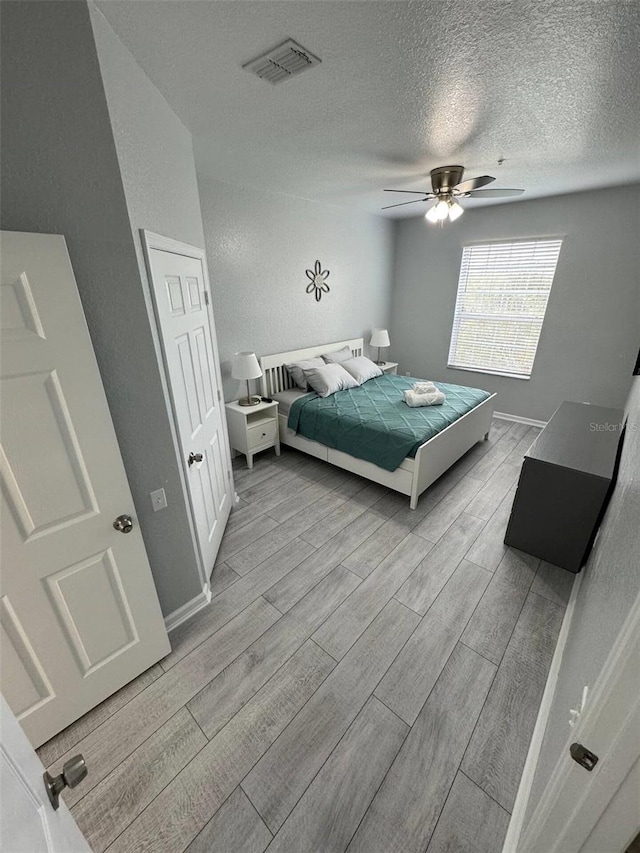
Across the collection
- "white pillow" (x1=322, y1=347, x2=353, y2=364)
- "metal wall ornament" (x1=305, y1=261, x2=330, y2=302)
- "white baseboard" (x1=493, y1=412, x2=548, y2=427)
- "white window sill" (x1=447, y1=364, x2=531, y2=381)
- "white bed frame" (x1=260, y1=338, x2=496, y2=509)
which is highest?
"metal wall ornament" (x1=305, y1=261, x2=330, y2=302)

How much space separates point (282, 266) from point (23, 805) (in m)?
3.99

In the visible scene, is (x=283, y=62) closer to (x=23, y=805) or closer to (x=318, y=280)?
(x=23, y=805)

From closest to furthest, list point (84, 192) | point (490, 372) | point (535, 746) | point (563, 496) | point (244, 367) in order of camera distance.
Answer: point (84, 192) < point (535, 746) < point (563, 496) < point (244, 367) < point (490, 372)

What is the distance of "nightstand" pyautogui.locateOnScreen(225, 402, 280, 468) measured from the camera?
3428 millimetres

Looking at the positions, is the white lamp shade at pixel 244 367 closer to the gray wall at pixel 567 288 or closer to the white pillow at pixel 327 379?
the white pillow at pixel 327 379

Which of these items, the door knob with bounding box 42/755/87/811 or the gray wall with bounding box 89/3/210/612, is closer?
the door knob with bounding box 42/755/87/811

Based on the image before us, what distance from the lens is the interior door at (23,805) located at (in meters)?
0.47

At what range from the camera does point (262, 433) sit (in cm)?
357

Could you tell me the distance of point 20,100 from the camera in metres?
Answer: 1.02

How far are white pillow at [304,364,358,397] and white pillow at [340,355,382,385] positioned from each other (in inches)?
7.7

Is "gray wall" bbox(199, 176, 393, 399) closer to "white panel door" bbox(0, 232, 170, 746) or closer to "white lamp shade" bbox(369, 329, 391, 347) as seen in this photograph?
"white lamp shade" bbox(369, 329, 391, 347)

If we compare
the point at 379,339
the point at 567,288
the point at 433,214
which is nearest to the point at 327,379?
the point at 379,339

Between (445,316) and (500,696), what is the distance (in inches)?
181

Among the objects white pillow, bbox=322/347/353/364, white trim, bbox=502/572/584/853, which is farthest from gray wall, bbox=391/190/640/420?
white trim, bbox=502/572/584/853
